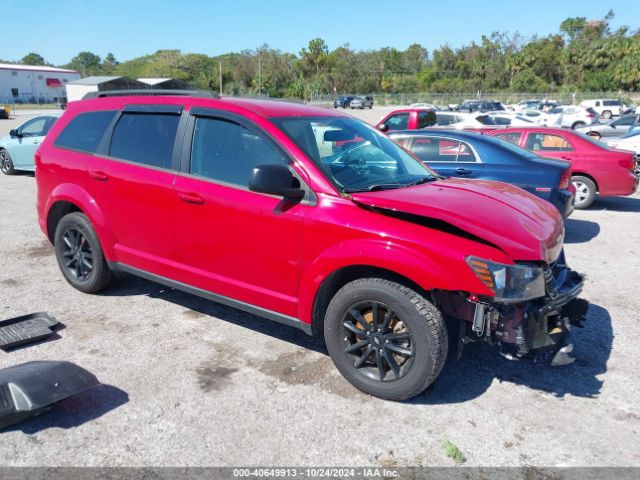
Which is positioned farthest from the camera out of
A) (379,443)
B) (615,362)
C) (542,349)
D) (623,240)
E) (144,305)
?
(623,240)

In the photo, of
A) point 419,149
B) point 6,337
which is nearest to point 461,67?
point 419,149

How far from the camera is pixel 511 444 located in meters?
3.04

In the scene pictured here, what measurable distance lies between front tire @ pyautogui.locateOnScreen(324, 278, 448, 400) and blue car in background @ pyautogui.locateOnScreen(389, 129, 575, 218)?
4.01 metres

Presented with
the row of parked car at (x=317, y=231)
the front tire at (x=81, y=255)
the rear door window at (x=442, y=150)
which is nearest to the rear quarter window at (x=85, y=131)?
the row of parked car at (x=317, y=231)

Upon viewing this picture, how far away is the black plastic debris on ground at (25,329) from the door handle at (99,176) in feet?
4.06

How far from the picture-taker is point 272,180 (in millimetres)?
3396

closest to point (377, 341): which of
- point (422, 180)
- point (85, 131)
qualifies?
point (422, 180)

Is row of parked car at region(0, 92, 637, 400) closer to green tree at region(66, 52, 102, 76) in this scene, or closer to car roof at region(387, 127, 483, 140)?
car roof at region(387, 127, 483, 140)

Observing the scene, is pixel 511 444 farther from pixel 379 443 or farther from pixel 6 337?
pixel 6 337

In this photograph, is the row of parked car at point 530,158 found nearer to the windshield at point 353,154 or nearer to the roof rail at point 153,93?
the windshield at point 353,154

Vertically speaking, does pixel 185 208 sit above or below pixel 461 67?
below

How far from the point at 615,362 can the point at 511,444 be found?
1534mm

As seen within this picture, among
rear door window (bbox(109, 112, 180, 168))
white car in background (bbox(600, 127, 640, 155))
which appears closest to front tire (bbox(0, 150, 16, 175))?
rear door window (bbox(109, 112, 180, 168))

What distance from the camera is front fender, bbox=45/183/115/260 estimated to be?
475cm
